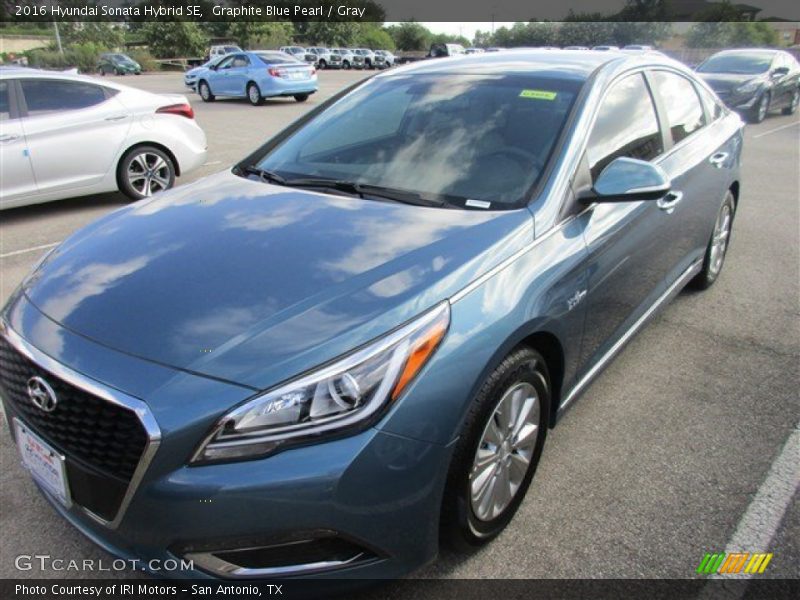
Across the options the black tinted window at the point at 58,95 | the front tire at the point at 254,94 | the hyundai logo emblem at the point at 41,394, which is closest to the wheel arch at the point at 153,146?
the black tinted window at the point at 58,95

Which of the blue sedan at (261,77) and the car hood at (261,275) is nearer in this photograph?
the car hood at (261,275)

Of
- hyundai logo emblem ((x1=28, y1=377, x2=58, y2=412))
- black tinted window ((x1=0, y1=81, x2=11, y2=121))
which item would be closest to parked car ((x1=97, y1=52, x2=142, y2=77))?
black tinted window ((x1=0, y1=81, x2=11, y2=121))

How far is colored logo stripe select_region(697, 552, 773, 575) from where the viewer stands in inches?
87.3

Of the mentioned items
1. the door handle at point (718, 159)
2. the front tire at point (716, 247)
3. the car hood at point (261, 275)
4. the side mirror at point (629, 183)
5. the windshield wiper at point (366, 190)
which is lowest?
the front tire at point (716, 247)

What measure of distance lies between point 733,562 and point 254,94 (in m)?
18.5

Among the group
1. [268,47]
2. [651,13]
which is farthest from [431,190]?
[268,47]

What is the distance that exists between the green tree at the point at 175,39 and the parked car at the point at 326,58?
48.8 feet

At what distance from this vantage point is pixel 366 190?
9.06 feet

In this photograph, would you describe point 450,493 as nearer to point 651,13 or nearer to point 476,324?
point 476,324

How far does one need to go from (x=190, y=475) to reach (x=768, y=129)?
622 inches

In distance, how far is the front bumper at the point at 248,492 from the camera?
1.65 m

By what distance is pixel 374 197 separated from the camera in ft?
8.84

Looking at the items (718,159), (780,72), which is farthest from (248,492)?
(780,72)

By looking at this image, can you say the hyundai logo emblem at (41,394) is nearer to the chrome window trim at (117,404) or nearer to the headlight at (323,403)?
the chrome window trim at (117,404)
